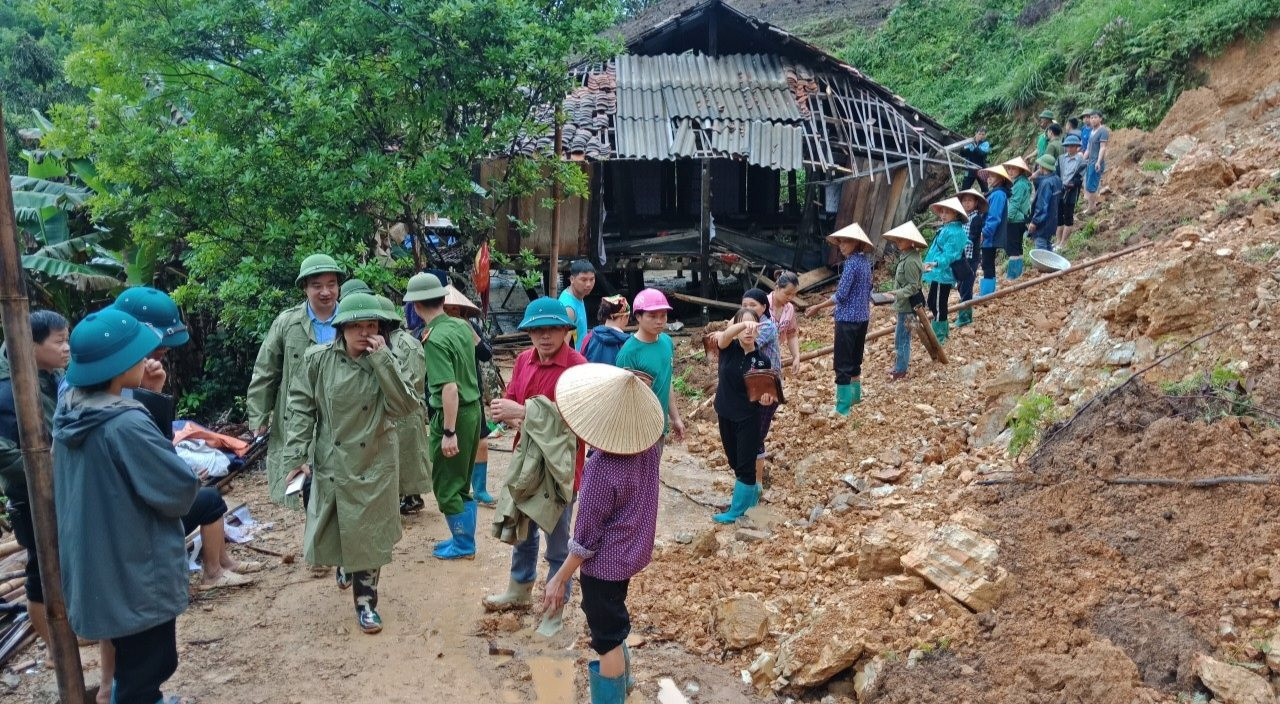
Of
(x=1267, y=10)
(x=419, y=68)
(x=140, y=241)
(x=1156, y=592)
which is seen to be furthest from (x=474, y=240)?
(x=1267, y=10)

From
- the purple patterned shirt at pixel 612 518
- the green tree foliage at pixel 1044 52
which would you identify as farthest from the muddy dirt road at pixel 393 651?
the green tree foliage at pixel 1044 52

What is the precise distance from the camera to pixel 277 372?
500cm

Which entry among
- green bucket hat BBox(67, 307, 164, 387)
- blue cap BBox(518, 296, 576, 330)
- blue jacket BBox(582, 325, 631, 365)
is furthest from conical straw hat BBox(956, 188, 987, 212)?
green bucket hat BBox(67, 307, 164, 387)

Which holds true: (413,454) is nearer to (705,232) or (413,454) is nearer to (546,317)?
(546,317)

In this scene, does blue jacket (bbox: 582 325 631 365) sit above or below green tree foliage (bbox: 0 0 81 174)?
below

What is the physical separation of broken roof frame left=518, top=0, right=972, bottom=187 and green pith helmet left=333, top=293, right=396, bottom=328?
27.9 ft

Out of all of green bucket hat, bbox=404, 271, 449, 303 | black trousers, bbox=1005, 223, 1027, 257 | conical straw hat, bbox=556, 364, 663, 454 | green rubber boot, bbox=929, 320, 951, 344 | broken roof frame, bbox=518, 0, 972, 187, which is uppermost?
broken roof frame, bbox=518, 0, 972, 187

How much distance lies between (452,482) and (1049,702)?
3340 millimetres

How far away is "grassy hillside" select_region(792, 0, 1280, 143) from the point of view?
551 inches

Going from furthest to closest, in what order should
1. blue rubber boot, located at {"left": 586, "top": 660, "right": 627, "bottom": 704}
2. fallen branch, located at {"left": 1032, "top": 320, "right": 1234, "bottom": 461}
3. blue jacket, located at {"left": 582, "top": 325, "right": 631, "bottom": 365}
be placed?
fallen branch, located at {"left": 1032, "top": 320, "right": 1234, "bottom": 461} < blue jacket, located at {"left": 582, "top": 325, "right": 631, "bottom": 365} < blue rubber boot, located at {"left": 586, "top": 660, "right": 627, "bottom": 704}

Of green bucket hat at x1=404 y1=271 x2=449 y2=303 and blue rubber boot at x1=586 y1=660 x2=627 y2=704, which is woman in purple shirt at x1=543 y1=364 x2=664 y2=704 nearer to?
blue rubber boot at x1=586 y1=660 x2=627 y2=704

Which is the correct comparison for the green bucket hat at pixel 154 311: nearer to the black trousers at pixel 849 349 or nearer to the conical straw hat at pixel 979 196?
the black trousers at pixel 849 349

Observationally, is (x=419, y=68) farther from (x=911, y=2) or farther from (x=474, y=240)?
(x=911, y=2)

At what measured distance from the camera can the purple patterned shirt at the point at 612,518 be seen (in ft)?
11.2
